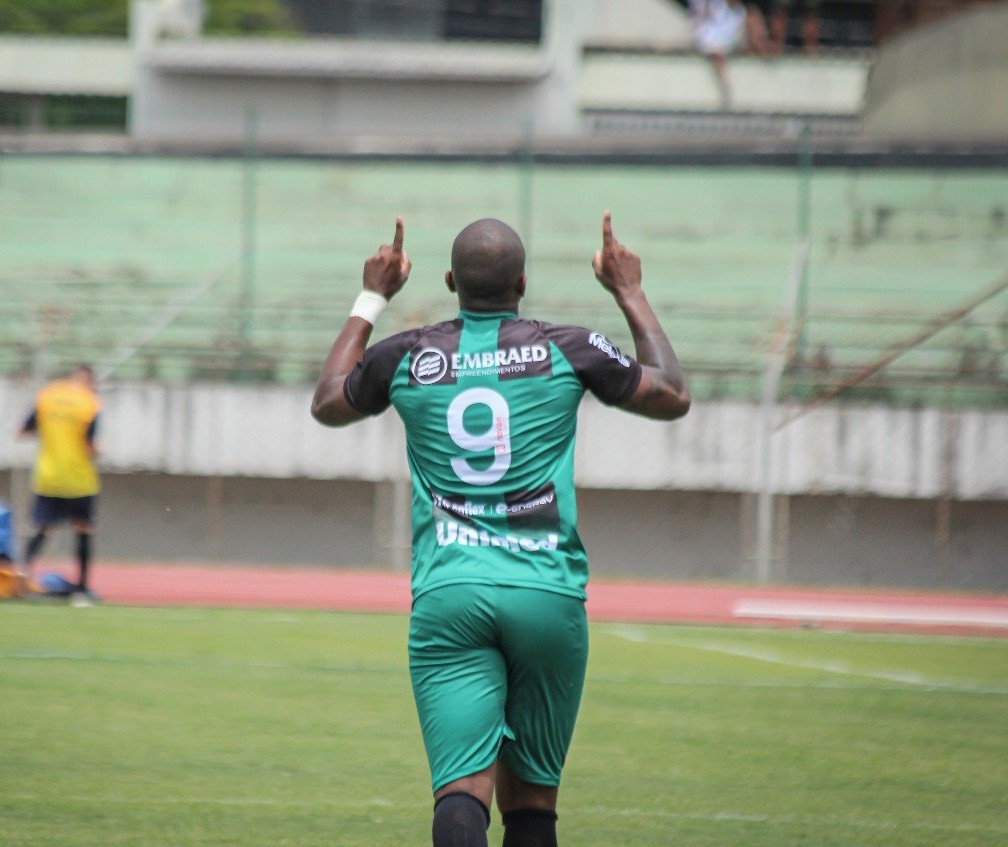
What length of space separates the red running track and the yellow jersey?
112cm

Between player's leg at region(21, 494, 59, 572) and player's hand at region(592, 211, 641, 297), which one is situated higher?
player's hand at region(592, 211, 641, 297)

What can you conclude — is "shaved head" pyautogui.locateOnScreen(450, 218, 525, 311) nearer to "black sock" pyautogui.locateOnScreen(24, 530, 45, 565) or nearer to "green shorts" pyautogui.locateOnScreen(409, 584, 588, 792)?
"green shorts" pyautogui.locateOnScreen(409, 584, 588, 792)

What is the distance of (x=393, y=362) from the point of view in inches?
156

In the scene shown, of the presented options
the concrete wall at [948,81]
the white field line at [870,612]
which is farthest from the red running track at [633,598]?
the concrete wall at [948,81]

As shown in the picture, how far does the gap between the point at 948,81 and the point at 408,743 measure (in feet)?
64.4

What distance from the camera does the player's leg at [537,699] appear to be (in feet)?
12.4

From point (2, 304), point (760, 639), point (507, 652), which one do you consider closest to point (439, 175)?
point (2, 304)

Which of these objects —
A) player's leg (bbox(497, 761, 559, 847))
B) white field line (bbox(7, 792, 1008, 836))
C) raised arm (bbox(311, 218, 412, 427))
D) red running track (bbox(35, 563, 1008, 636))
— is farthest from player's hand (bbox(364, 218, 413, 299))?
red running track (bbox(35, 563, 1008, 636))

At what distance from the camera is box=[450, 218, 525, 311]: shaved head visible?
393 cm

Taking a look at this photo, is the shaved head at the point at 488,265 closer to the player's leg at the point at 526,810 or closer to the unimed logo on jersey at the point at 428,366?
the unimed logo on jersey at the point at 428,366

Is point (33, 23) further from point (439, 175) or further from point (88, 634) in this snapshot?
point (88, 634)

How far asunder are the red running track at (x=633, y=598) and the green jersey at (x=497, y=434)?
32.9 ft

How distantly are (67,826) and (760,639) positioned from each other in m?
7.65

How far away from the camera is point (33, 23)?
3466 centimetres
